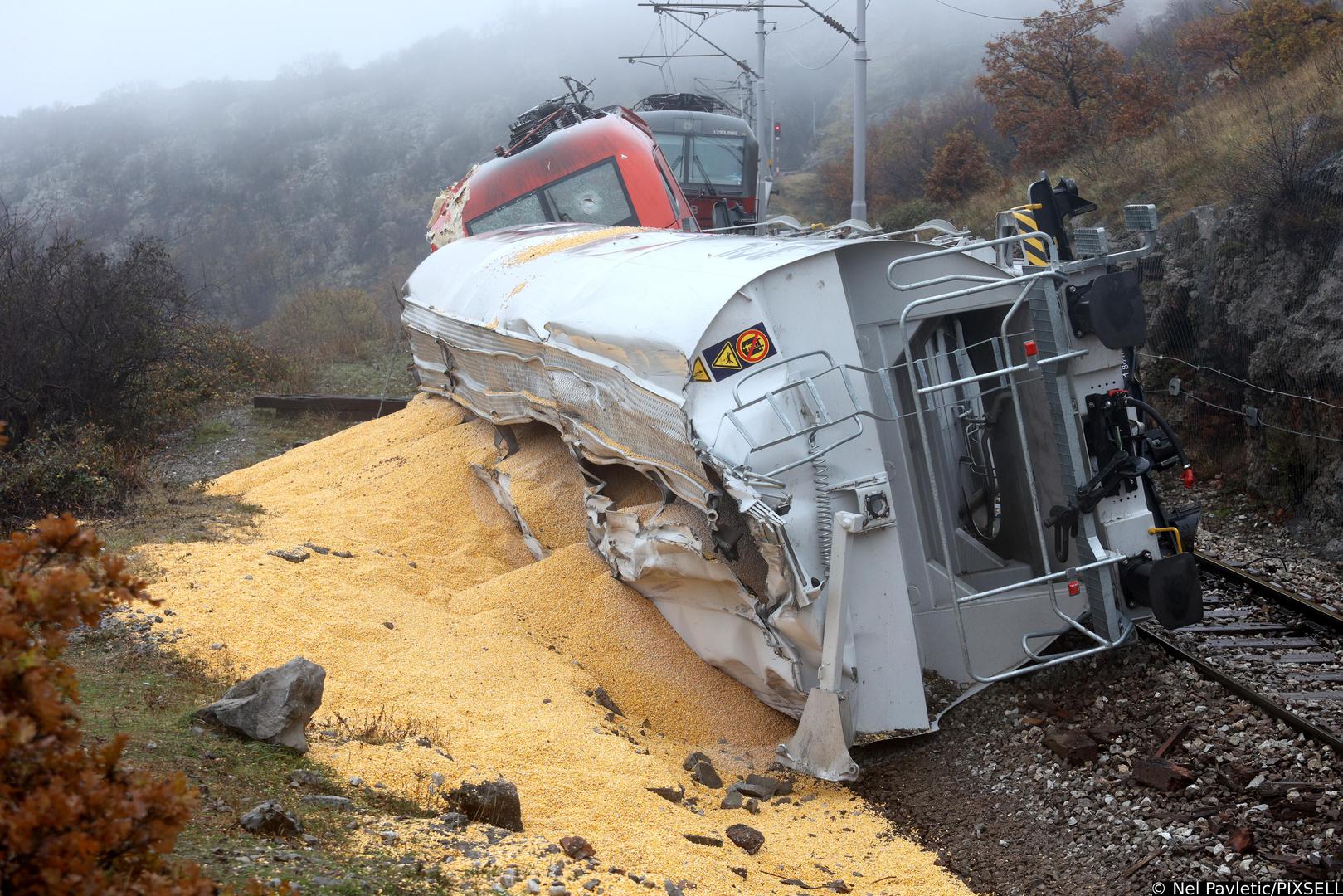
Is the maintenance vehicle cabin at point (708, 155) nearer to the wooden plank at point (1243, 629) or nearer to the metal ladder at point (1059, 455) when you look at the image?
the wooden plank at point (1243, 629)

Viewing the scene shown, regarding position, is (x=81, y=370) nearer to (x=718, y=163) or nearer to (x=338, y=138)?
(x=718, y=163)

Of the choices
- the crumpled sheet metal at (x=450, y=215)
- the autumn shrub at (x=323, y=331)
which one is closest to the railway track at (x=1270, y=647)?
the crumpled sheet metal at (x=450, y=215)

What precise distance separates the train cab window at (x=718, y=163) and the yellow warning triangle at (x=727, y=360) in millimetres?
14494

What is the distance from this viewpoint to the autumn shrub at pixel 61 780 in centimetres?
215

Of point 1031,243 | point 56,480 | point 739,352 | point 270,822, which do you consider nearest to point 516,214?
point 56,480

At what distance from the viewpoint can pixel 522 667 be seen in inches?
255

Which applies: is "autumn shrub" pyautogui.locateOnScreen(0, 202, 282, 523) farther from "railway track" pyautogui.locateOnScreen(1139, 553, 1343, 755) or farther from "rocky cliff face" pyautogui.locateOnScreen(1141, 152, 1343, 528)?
"rocky cliff face" pyautogui.locateOnScreen(1141, 152, 1343, 528)

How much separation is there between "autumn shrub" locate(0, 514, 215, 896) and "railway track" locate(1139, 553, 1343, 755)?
5.20 metres

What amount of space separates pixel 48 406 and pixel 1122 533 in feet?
35.0

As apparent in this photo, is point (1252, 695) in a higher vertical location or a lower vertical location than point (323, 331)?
lower

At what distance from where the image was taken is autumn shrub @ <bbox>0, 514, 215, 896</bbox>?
7.06 feet

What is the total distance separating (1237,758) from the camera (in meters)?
5.50

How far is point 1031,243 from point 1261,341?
523 cm

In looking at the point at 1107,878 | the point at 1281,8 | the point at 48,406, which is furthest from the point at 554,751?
the point at 1281,8
